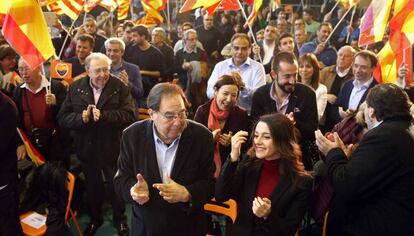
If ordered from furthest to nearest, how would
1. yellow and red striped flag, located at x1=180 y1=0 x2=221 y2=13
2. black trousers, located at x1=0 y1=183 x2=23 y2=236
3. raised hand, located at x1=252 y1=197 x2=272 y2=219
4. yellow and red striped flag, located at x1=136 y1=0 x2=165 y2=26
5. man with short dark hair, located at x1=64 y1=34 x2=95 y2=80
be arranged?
yellow and red striped flag, located at x1=136 y1=0 x2=165 y2=26 → yellow and red striped flag, located at x1=180 y1=0 x2=221 y2=13 → man with short dark hair, located at x1=64 y1=34 x2=95 y2=80 → black trousers, located at x1=0 y1=183 x2=23 y2=236 → raised hand, located at x1=252 y1=197 x2=272 y2=219

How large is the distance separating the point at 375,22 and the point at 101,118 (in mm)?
3356

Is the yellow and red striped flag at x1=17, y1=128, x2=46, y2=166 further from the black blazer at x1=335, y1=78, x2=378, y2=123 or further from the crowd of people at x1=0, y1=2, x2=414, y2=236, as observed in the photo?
the black blazer at x1=335, y1=78, x2=378, y2=123

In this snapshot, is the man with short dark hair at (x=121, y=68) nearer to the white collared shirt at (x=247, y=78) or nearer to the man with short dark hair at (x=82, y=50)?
the man with short dark hair at (x=82, y=50)

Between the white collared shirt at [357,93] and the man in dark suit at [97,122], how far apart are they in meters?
2.44

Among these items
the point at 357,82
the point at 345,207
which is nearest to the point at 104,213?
the point at 345,207

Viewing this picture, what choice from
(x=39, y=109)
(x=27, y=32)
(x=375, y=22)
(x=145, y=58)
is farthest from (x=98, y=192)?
(x=375, y=22)

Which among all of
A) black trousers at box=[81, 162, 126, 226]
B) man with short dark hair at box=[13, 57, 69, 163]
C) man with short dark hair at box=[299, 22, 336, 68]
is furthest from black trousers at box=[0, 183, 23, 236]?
man with short dark hair at box=[299, 22, 336, 68]

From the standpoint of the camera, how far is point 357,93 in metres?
4.66

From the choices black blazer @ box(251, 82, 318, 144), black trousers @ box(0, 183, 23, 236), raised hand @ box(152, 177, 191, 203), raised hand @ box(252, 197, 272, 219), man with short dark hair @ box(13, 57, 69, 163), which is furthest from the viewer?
man with short dark hair @ box(13, 57, 69, 163)

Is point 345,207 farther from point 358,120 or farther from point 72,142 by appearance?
point 72,142

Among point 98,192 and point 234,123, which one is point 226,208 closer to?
point 234,123

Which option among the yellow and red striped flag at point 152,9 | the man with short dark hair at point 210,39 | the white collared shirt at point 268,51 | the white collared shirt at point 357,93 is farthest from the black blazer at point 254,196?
the yellow and red striped flag at point 152,9

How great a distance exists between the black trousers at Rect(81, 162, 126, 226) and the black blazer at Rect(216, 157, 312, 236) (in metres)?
1.75

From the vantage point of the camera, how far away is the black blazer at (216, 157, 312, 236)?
9.02 ft
